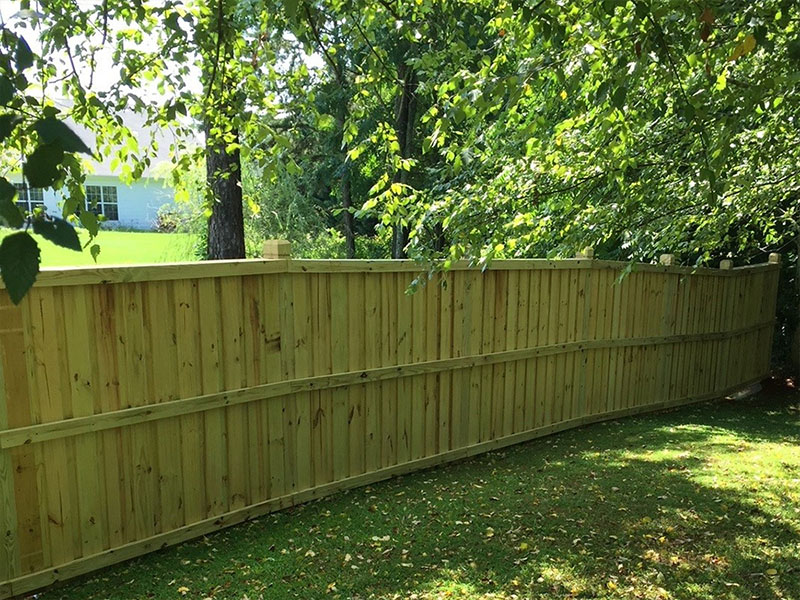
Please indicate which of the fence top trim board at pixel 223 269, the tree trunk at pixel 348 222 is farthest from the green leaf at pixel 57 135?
the tree trunk at pixel 348 222

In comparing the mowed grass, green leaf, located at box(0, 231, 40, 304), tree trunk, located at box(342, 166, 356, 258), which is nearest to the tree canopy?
green leaf, located at box(0, 231, 40, 304)

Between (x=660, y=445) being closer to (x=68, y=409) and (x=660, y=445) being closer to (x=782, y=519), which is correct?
(x=782, y=519)

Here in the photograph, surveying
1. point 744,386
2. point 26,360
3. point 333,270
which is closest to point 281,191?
point 744,386

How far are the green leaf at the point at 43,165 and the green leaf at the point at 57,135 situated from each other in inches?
0.4

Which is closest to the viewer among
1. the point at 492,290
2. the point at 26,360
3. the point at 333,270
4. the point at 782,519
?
the point at 26,360

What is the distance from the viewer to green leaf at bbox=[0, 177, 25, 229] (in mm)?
932

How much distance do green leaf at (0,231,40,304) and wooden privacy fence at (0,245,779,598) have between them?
2.63 m

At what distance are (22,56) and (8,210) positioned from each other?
0.43m

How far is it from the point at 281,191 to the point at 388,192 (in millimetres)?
14221

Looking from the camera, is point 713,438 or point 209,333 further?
point 713,438

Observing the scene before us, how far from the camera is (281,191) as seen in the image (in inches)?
693

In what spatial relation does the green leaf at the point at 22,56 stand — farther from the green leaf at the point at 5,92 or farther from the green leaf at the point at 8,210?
the green leaf at the point at 8,210

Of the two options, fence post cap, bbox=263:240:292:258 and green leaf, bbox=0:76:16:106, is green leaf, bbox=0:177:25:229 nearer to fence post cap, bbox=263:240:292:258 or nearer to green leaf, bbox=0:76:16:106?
green leaf, bbox=0:76:16:106

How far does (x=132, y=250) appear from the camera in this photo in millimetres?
23281
